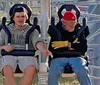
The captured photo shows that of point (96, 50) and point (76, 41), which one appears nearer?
point (76, 41)

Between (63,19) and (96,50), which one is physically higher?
(63,19)

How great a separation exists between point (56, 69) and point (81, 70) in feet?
0.80

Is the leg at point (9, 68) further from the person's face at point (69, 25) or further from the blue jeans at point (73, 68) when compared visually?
the person's face at point (69, 25)

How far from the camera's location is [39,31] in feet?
14.1

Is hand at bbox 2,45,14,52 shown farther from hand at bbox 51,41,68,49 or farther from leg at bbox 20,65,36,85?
hand at bbox 51,41,68,49

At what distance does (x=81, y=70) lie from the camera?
3.95 m

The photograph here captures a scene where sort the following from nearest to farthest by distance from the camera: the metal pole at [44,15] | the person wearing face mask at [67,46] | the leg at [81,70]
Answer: the leg at [81,70], the person wearing face mask at [67,46], the metal pole at [44,15]

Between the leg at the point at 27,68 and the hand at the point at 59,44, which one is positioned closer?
the leg at the point at 27,68

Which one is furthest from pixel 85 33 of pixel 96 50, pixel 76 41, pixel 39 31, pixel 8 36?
pixel 96 50

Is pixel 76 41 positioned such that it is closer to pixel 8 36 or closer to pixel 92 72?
pixel 8 36

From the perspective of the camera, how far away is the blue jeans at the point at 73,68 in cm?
395

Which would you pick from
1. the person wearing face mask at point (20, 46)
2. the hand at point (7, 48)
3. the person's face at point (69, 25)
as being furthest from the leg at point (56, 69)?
the hand at point (7, 48)

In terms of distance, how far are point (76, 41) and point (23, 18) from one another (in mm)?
594

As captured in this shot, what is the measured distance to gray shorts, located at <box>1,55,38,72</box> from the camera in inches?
161
